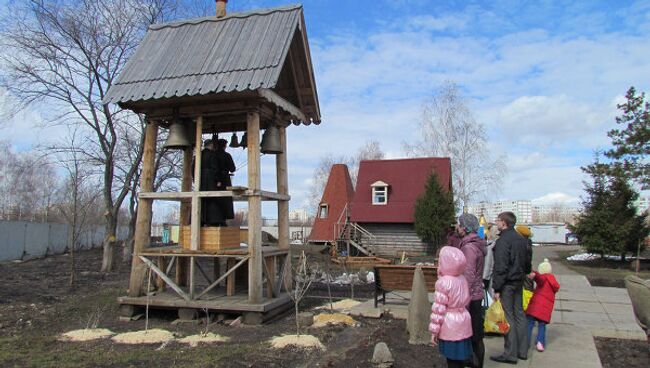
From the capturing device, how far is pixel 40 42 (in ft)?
57.4

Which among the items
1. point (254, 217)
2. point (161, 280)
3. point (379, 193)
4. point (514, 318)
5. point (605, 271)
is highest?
point (379, 193)

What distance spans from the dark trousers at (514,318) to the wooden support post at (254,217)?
3.86m

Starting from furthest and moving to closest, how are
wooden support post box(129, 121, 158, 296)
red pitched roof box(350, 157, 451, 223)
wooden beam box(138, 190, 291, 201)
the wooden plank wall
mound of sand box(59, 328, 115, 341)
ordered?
red pitched roof box(350, 157, 451, 223), the wooden plank wall, wooden support post box(129, 121, 158, 296), wooden beam box(138, 190, 291, 201), mound of sand box(59, 328, 115, 341)

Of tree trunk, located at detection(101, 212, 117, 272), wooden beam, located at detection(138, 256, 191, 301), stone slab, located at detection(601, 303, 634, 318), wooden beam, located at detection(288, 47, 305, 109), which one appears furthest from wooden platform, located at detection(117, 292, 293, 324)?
tree trunk, located at detection(101, 212, 117, 272)

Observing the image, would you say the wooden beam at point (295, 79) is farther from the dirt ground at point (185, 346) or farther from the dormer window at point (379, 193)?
the dormer window at point (379, 193)

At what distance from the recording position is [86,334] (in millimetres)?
7281

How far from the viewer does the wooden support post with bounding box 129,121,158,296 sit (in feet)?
28.5

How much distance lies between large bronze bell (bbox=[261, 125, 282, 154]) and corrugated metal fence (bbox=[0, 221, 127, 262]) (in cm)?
1920

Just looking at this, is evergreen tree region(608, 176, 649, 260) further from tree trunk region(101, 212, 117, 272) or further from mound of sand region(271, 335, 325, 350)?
tree trunk region(101, 212, 117, 272)

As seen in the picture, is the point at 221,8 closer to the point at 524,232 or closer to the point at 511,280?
the point at 524,232

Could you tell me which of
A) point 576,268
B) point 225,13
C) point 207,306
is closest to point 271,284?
point 207,306

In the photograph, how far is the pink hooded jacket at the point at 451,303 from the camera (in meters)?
4.44

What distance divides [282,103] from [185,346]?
14.8 ft

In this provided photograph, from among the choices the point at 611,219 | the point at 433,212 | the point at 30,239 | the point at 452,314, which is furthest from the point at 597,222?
the point at 30,239
